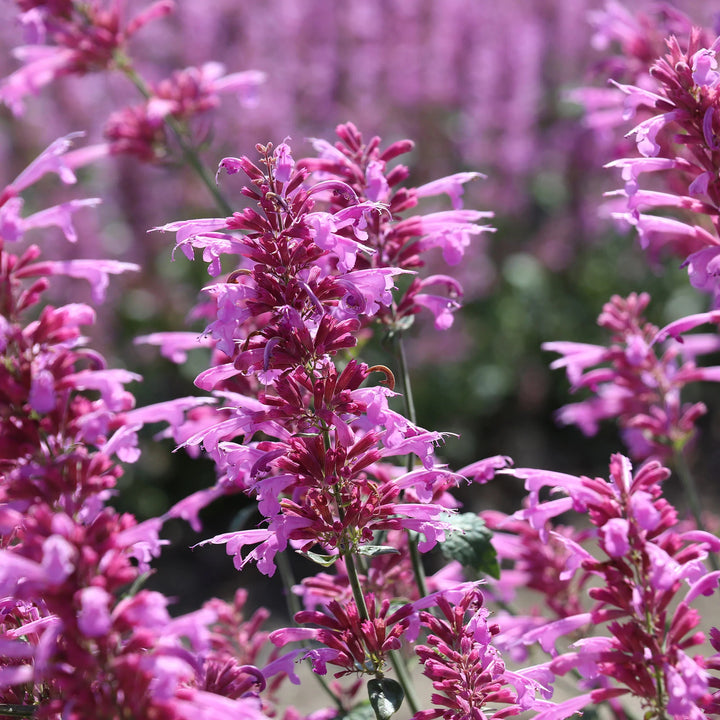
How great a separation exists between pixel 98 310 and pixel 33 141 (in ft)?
6.74

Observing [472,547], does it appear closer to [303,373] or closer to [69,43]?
[303,373]

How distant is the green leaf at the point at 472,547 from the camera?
7.03 ft

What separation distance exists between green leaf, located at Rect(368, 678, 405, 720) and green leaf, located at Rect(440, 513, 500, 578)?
Result: 423 mm

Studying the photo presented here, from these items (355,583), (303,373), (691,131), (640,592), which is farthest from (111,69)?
(640,592)

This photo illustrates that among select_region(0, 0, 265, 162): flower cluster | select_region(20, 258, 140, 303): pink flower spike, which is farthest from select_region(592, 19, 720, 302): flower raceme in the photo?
select_region(0, 0, 265, 162): flower cluster

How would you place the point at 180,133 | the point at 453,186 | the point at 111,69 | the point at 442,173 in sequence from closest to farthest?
1. the point at 453,186
2. the point at 180,133
3. the point at 111,69
4. the point at 442,173

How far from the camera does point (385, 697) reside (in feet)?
5.74

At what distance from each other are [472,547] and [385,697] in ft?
1.69

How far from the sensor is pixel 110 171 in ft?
25.2

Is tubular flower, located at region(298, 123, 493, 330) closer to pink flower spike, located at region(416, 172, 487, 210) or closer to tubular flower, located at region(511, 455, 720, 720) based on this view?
pink flower spike, located at region(416, 172, 487, 210)

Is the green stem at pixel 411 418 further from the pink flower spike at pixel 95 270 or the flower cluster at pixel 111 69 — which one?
the flower cluster at pixel 111 69

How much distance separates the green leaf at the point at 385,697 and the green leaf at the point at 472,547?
16.6 inches

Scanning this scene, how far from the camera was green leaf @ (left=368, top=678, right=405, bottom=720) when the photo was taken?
67.4 inches

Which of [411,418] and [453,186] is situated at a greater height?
[453,186]
